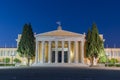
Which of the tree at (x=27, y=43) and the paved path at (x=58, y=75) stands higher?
the tree at (x=27, y=43)

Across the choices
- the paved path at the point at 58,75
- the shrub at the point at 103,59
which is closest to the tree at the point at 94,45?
the shrub at the point at 103,59

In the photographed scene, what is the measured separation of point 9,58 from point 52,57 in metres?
21.3

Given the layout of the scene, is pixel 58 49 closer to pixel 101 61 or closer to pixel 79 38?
pixel 79 38

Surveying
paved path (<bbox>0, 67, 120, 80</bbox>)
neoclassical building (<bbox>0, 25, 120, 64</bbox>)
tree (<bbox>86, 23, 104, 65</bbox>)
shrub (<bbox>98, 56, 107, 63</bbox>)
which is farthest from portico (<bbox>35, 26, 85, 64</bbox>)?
paved path (<bbox>0, 67, 120, 80</bbox>)

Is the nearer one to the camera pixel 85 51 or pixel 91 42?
pixel 91 42

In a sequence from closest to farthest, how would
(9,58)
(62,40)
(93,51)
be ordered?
(93,51) < (62,40) < (9,58)

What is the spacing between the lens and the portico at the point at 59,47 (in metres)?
91.9

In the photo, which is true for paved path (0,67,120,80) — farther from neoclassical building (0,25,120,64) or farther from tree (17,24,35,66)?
neoclassical building (0,25,120,64)

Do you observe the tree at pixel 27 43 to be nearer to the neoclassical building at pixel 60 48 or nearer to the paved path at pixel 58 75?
the neoclassical building at pixel 60 48

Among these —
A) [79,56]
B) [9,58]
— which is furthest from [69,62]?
[9,58]

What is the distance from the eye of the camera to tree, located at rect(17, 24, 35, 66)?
87438mm

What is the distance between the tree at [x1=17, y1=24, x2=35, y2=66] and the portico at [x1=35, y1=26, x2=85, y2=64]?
407cm

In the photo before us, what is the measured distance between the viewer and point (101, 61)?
310 feet

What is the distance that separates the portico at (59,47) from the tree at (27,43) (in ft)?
13.3
